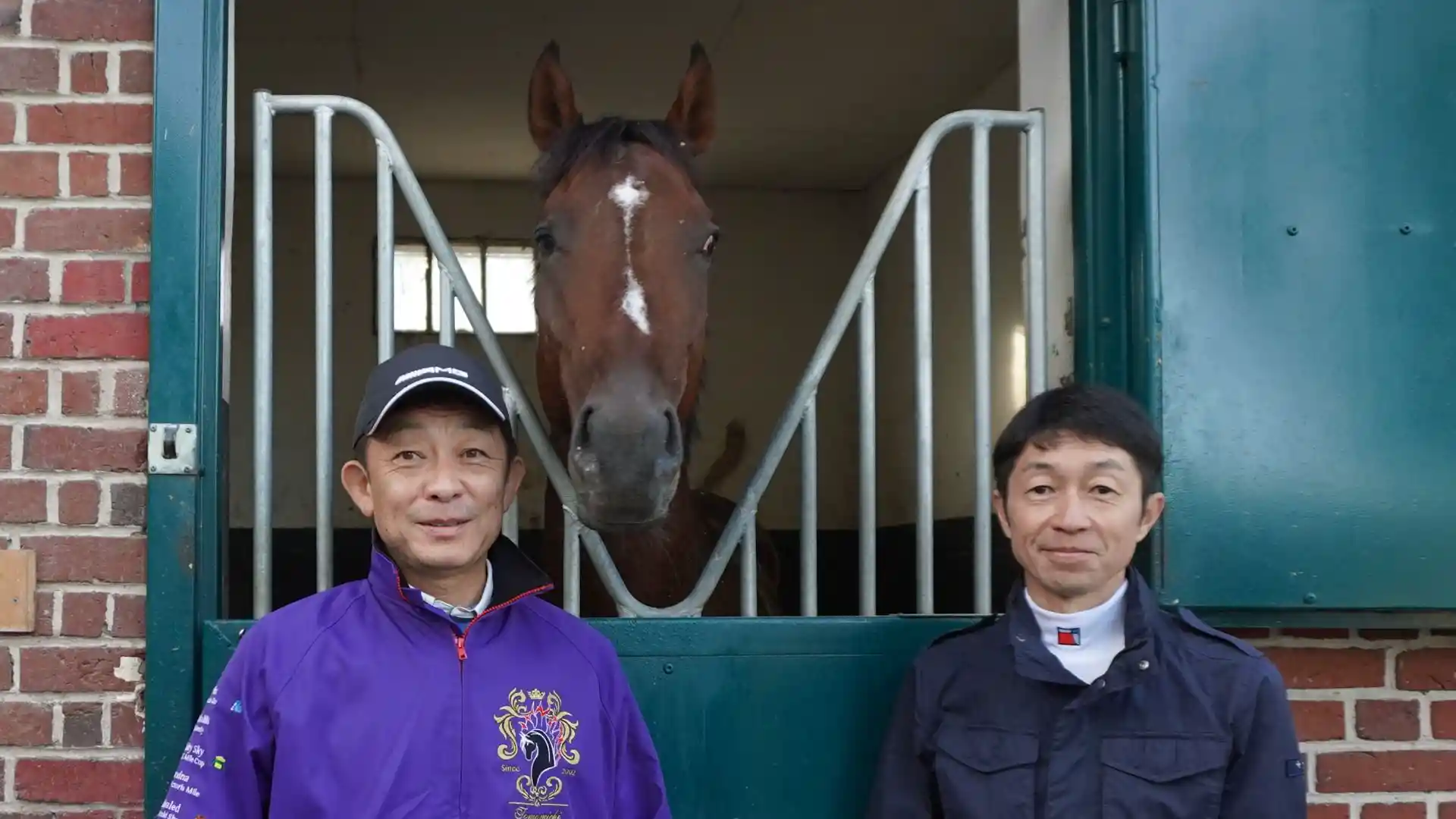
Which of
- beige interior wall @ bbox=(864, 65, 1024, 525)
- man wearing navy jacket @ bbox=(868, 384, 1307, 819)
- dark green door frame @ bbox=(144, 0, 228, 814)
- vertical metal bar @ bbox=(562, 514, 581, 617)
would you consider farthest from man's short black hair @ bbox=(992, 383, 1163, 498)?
beige interior wall @ bbox=(864, 65, 1024, 525)

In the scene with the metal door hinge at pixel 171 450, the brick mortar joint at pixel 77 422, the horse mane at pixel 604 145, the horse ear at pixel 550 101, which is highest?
the horse ear at pixel 550 101

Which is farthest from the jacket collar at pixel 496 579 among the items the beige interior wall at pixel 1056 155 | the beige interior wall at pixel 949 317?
the beige interior wall at pixel 949 317

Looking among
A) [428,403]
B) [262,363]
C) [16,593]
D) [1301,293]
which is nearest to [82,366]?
[262,363]

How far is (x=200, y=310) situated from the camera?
2.09 metres

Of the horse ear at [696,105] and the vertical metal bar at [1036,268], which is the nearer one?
the vertical metal bar at [1036,268]

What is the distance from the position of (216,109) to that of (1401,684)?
7.79 ft

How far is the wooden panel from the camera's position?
2.06 metres

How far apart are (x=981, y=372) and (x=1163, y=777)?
36.7 inches

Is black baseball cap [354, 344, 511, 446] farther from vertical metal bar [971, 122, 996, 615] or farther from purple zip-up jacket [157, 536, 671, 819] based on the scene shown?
vertical metal bar [971, 122, 996, 615]

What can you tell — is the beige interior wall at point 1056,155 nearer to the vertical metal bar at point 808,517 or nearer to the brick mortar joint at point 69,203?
the vertical metal bar at point 808,517

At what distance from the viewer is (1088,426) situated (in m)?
1.79

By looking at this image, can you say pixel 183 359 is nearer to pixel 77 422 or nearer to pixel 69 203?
pixel 77 422

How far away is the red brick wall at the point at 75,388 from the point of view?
2074mm

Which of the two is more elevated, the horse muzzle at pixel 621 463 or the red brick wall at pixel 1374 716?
the horse muzzle at pixel 621 463
